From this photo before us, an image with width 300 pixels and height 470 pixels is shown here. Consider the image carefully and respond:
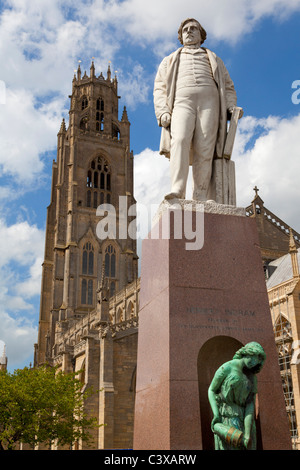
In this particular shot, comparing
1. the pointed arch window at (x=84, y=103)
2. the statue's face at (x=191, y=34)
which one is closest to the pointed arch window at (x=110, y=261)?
the pointed arch window at (x=84, y=103)

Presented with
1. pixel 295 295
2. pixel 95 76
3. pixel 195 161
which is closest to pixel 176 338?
pixel 195 161

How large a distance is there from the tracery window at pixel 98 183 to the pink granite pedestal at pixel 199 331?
5661cm

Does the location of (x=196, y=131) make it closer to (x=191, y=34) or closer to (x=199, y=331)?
(x=191, y=34)

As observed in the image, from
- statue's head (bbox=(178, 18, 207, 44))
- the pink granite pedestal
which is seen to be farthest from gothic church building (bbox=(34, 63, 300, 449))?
the pink granite pedestal

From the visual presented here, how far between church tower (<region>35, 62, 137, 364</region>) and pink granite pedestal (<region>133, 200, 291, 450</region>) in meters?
50.2

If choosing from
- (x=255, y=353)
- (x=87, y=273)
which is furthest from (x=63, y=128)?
(x=255, y=353)

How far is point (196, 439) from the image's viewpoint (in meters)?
5.00

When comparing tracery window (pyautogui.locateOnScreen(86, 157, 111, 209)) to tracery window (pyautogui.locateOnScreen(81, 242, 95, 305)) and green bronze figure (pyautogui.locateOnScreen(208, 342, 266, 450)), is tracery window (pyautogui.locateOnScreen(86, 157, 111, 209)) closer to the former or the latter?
tracery window (pyautogui.locateOnScreen(81, 242, 95, 305))

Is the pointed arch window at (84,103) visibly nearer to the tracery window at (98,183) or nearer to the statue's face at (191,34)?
the tracery window at (98,183)

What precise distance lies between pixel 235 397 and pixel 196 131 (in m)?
3.56

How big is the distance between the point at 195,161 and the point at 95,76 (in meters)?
68.7

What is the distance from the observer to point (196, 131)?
6.82 m

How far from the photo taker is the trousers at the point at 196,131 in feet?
21.9
